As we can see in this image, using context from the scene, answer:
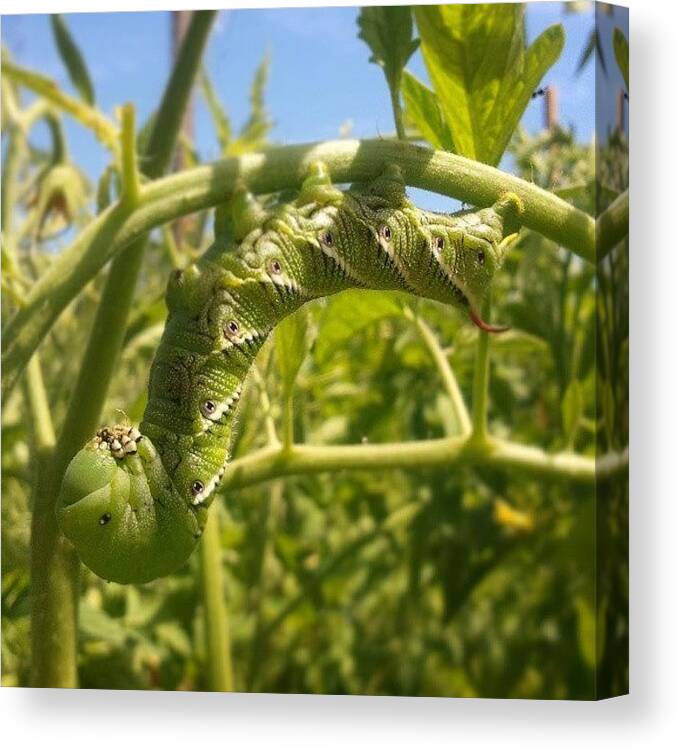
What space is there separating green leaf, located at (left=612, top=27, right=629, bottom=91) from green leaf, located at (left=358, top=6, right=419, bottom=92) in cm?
34

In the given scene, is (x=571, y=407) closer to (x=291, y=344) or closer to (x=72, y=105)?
(x=291, y=344)

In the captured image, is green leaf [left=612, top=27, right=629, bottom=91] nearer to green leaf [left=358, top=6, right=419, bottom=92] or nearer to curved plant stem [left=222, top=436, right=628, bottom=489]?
green leaf [left=358, top=6, right=419, bottom=92]

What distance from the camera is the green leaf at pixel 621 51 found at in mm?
1555

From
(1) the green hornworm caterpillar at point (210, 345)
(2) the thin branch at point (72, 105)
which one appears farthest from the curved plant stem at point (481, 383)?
(2) the thin branch at point (72, 105)

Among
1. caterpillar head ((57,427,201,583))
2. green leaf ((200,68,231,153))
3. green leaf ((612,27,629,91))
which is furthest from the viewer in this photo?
green leaf ((200,68,231,153))

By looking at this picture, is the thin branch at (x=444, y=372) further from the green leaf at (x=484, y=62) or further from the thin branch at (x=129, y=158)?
the thin branch at (x=129, y=158)

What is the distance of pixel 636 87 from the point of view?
1.58m

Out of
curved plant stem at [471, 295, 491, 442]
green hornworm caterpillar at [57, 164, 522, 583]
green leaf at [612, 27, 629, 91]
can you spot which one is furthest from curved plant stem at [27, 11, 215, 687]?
green leaf at [612, 27, 629, 91]

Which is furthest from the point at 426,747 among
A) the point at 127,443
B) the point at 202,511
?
the point at 127,443

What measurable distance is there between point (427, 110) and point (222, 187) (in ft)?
0.87

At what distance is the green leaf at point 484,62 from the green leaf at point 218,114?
1.75ft

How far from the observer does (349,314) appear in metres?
1.51

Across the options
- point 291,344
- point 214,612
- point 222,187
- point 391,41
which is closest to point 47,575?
point 214,612

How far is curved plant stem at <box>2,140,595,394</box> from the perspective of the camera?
1.33 m
